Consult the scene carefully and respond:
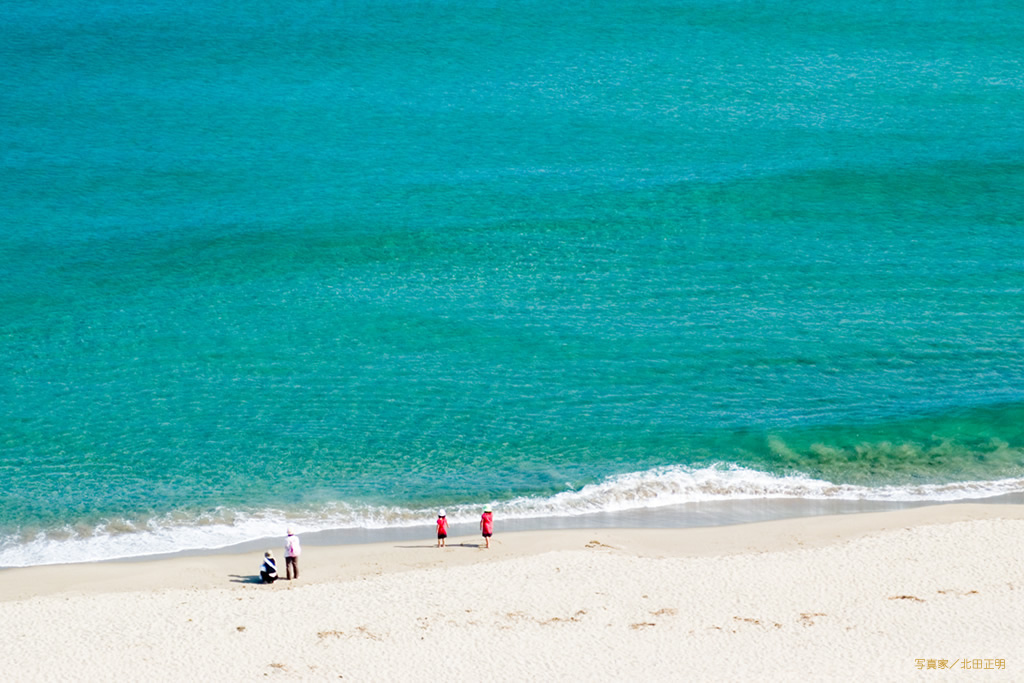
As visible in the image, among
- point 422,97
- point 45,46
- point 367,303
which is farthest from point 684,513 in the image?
point 45,46

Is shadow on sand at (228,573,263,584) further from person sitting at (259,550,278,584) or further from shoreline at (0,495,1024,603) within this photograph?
person sitting at (259,550,278,584)

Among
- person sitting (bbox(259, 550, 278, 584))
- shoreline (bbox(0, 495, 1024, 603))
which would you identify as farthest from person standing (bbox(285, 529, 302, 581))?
shoreline (bbox(0, 495, 1024, 603))

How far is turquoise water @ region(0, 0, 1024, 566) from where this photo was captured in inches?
1378

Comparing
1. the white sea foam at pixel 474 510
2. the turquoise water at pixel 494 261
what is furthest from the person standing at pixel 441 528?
the turquoise water at pixel 494 261

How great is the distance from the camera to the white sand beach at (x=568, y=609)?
25344 mm

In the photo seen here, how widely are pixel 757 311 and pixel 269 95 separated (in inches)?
1153

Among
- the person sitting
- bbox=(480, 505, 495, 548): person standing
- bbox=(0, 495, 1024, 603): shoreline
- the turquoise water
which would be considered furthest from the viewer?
the turquoise water

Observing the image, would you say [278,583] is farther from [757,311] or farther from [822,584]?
[757,311]

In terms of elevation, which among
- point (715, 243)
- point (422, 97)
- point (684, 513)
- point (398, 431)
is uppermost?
point (422, 97)

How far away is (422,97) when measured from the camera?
193 ft

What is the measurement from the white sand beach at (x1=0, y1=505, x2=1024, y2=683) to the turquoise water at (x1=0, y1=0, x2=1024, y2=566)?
7.61 feet

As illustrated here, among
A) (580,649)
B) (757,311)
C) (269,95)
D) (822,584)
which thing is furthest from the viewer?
(269,95)

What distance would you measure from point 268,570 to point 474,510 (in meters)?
6.73

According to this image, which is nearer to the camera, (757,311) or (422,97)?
(757,311)
